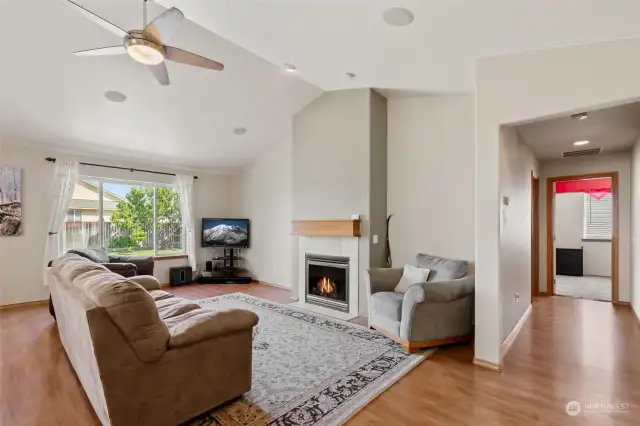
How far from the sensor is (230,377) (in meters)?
2.29

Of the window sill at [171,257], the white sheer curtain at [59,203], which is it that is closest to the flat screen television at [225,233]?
the window sill at [171,257]

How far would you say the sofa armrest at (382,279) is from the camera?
4.04m

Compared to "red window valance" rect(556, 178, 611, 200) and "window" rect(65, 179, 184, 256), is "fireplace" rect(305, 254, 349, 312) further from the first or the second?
"red window valance" rect(556, 178, 611, 200)

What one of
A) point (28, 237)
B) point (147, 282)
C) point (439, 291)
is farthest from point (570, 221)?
point (28, 237)

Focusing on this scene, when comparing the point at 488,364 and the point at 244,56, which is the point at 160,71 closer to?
the point at 244,56

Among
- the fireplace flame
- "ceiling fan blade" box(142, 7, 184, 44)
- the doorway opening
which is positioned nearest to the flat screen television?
the fireplace flame

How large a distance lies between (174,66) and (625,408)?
5.33 meters

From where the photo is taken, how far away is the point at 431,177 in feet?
A: 14.6

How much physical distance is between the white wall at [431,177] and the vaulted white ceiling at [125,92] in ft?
5.44

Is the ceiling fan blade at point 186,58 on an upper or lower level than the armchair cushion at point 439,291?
upper

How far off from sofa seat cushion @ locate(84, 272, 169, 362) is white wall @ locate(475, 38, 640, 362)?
2672 millimetres

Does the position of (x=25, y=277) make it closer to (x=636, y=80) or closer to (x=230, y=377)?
(x=230, y=377)

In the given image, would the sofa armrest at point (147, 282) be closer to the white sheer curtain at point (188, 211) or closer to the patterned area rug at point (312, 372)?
the patterned area rug at point (312, 372)

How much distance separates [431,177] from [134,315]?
12.5 feet
